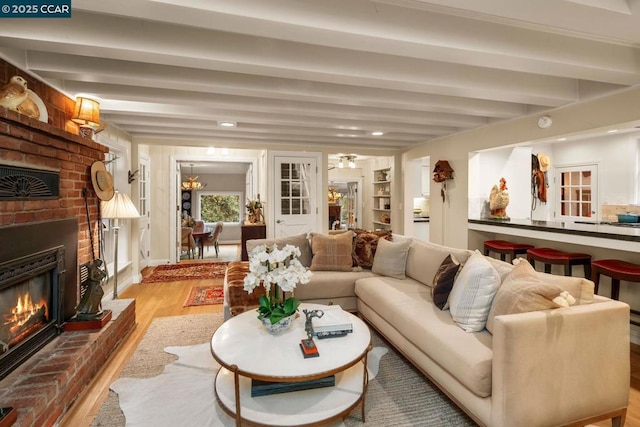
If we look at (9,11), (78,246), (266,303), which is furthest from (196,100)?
(266,303)

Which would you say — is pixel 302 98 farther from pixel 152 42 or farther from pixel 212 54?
pixel 152 42

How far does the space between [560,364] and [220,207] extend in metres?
10.3

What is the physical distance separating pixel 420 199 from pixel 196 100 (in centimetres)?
585

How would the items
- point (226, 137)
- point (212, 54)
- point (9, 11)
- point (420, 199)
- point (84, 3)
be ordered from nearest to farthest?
point (84, 3), point (9, 11), point (212, 54), point (226, 137), point (420, 199)

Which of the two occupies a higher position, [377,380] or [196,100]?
[196,100]

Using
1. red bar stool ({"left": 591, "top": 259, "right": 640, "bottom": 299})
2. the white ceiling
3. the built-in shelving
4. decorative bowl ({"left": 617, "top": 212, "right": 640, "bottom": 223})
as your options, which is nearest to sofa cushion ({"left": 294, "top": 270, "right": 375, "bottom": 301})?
the white ceiling

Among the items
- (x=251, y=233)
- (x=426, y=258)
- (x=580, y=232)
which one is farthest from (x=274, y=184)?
(x=580, y=232)

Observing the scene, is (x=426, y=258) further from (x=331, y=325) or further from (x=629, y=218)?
(x=629, y=218)

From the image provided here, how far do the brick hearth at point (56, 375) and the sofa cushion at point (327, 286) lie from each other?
167 cm

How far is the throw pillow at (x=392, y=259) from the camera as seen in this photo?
3352 mm

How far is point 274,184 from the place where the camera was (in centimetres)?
574

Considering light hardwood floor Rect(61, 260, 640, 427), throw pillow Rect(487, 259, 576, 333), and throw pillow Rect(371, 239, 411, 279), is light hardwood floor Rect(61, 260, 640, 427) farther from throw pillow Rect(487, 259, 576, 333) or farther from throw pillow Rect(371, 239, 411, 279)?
throw pillow Rect(371, 239, 411, 279)

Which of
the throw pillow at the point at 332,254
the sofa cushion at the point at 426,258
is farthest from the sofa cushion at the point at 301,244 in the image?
the sofa cushion at the point at 426,258

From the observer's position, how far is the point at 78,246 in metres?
2.97
